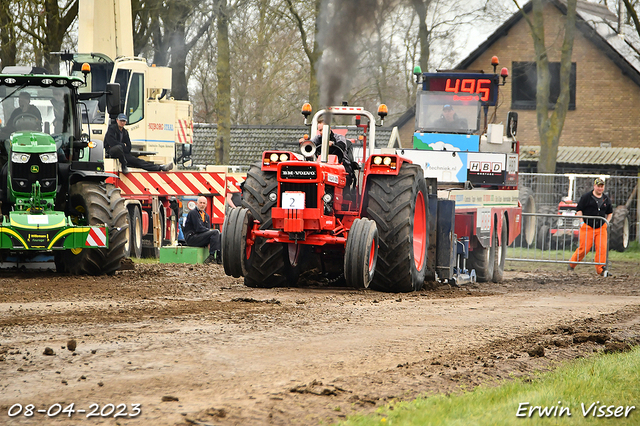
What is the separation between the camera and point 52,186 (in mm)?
11336

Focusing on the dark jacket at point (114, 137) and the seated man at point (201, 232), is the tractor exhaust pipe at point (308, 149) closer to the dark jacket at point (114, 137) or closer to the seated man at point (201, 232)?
the seated man at point (201, 232)

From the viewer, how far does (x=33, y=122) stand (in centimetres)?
1198

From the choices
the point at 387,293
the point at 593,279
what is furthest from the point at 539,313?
the point at 593,279

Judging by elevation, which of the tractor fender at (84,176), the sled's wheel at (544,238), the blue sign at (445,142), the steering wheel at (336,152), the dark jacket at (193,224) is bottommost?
the sled's wheel at (544,238)

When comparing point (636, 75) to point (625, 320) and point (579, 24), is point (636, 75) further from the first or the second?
point (625, 320)

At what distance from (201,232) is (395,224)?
235 inches

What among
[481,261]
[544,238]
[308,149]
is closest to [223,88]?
[544,238]

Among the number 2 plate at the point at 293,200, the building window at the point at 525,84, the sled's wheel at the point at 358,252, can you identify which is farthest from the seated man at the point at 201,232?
the building window at the point at 525,84

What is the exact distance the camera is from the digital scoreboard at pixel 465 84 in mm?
17406

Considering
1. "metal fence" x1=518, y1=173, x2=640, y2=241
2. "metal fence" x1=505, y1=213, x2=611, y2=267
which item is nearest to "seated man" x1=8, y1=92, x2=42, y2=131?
"metal fence" x1=505, y1=213, x2=611, y2=267

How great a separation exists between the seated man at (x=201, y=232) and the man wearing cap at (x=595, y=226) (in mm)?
6724

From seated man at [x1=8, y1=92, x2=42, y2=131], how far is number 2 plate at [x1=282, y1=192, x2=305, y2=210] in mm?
4279

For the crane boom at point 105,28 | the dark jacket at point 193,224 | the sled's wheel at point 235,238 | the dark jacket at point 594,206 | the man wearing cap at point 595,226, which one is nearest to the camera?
the sled's wheel at point 235,238

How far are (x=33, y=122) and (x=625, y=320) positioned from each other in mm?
8107
